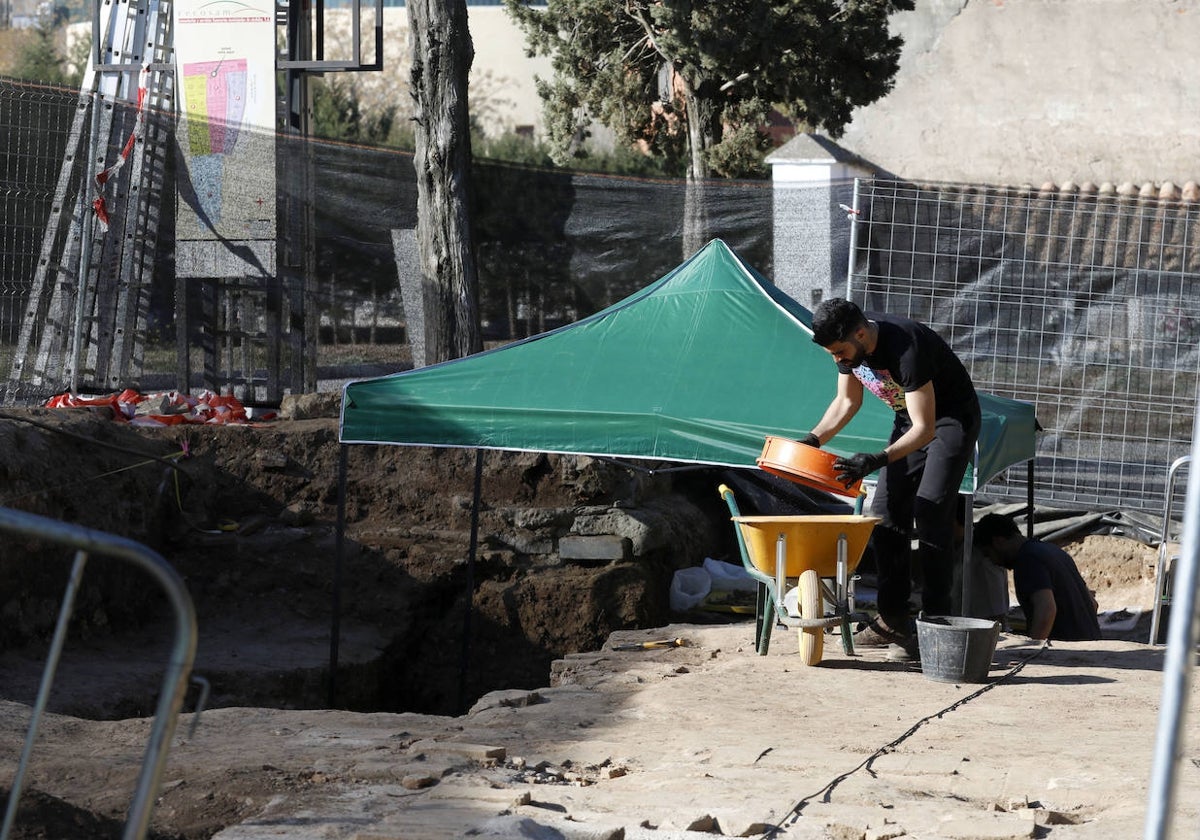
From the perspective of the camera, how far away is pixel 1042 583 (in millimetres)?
7387

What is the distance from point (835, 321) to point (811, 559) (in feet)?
3.65

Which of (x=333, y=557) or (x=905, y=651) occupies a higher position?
(x=905, y=651)

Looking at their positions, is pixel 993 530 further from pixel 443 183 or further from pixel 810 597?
pixel 443 183

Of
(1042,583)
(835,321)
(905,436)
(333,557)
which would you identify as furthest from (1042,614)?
(333,557)

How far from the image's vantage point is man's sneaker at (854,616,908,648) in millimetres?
6555

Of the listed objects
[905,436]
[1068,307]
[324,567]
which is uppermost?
[1068,307]

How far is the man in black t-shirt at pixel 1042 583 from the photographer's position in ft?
24.1

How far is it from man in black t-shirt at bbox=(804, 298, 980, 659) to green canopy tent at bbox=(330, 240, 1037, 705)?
1.35ft

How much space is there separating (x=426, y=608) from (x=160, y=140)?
4216mm

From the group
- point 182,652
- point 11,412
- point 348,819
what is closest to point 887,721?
point 348,819

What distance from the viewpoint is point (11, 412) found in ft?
27.2

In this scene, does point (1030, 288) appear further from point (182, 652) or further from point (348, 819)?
point (182, 652)

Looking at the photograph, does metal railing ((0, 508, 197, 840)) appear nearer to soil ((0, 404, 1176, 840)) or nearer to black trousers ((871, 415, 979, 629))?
black trousers ((871, 415, 979, 629))

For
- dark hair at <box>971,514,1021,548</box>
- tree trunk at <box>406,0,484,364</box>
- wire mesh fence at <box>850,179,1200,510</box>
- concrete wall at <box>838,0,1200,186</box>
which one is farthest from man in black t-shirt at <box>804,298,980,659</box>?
concrete wall at <box>838,0,1200,186</box>
